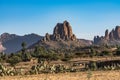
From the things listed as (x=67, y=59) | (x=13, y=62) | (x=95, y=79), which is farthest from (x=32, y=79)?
(x=67, y=59)

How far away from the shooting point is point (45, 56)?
87188 mm

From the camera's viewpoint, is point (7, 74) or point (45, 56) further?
point (45, 56)

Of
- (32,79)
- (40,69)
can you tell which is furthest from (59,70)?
(32,79)

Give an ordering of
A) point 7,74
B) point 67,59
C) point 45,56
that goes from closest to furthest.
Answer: point 7,74
point 67,59
point 45,56

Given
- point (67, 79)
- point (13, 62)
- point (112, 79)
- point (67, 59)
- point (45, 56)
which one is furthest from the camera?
point (45, 56)

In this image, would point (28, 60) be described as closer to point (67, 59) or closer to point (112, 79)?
point (67, 59)

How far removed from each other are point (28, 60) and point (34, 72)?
45.4 metres

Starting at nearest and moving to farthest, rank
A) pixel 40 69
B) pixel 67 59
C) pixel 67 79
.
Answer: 1. pixel 67 79
2. pixel 40 69
3. pixel 67 59

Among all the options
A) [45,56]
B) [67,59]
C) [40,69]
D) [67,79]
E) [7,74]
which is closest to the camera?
[67,79]

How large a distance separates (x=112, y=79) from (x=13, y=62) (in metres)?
44.3

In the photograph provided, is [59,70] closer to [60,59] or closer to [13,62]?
[13,62]

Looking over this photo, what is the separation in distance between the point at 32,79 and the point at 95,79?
259 inches

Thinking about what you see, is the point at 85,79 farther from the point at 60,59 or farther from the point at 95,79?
the point at 60,59

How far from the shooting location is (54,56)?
3376 inches
